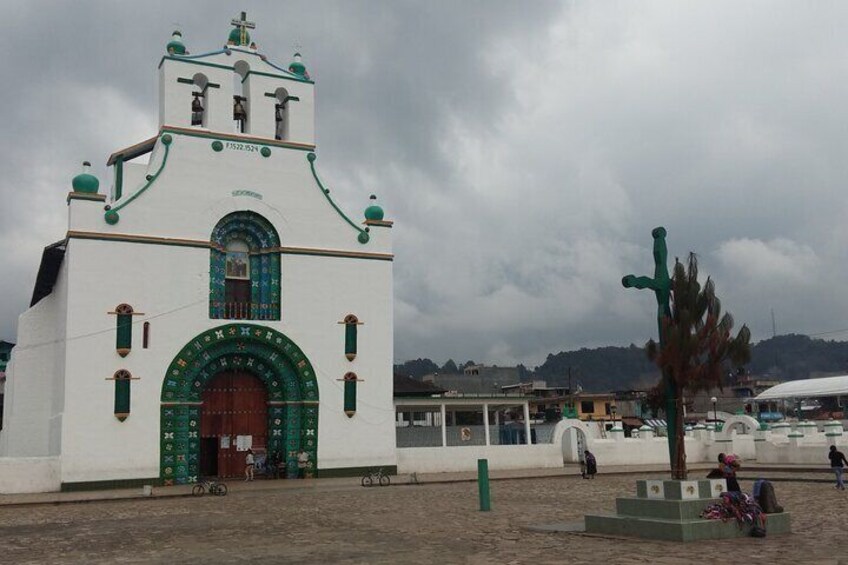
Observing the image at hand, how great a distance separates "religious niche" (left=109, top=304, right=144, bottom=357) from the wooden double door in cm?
296

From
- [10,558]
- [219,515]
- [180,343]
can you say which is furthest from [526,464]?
[10,558]

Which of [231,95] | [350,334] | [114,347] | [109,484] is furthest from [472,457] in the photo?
[231,95]

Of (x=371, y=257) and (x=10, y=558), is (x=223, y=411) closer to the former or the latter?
(x=371, y=257)

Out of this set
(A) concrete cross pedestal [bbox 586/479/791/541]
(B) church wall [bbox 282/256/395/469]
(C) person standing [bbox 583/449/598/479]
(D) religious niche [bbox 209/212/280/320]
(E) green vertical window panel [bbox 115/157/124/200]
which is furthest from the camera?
(E) green vertical window panel [bbox 115/157/124/200]

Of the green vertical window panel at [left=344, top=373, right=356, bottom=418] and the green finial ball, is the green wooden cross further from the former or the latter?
the green finial ball

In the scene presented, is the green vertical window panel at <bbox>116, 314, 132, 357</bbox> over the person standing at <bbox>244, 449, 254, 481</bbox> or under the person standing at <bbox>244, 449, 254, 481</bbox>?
over

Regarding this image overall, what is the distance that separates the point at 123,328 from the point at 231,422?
4.75 meters

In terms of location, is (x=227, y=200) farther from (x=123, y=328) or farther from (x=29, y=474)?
(x=29, y=474)

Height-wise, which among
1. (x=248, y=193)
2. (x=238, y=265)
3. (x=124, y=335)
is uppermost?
(x=248, y=193)

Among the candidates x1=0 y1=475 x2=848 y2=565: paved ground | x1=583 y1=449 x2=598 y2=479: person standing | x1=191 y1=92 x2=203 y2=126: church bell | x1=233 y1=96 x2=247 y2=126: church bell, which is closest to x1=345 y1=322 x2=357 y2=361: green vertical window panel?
x1=0 y1=475 x2=848 y2=565: paved ground

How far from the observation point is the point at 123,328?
25938 mm

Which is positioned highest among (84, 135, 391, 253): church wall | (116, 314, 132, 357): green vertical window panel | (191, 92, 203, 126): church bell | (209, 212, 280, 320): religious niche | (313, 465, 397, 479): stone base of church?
(191, 92, 203, 126): church bell

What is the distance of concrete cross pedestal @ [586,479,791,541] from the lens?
38.5 ft

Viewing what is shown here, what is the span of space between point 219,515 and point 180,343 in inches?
419
